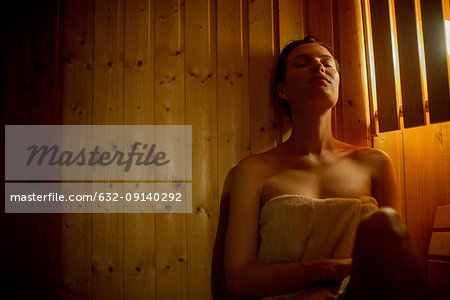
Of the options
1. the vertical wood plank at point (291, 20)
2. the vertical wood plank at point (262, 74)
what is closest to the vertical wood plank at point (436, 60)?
the vertical wood plank at point (291, 20)

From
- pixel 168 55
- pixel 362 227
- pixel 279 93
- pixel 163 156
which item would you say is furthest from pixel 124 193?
pixel 362 227

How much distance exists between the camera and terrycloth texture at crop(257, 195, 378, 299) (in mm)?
1361

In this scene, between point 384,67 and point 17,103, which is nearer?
point 384,67

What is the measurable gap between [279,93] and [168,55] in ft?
2.20

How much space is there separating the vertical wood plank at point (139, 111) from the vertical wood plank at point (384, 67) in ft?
4.01

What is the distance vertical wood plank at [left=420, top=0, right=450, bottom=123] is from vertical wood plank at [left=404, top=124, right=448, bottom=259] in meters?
0.32

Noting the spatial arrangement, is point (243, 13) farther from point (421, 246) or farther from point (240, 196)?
point (421, 246)

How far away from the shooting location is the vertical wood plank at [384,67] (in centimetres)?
171

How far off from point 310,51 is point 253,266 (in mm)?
1061

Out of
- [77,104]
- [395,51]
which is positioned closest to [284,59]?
[395,51]

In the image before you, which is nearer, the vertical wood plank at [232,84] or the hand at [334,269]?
the hand at [334,269]

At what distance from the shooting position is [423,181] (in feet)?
5.77

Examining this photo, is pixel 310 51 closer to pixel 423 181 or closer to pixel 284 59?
pixel 284 59

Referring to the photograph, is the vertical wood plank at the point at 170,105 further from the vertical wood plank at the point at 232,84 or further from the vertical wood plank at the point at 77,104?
the vertical wood plank at the point at 77,104
